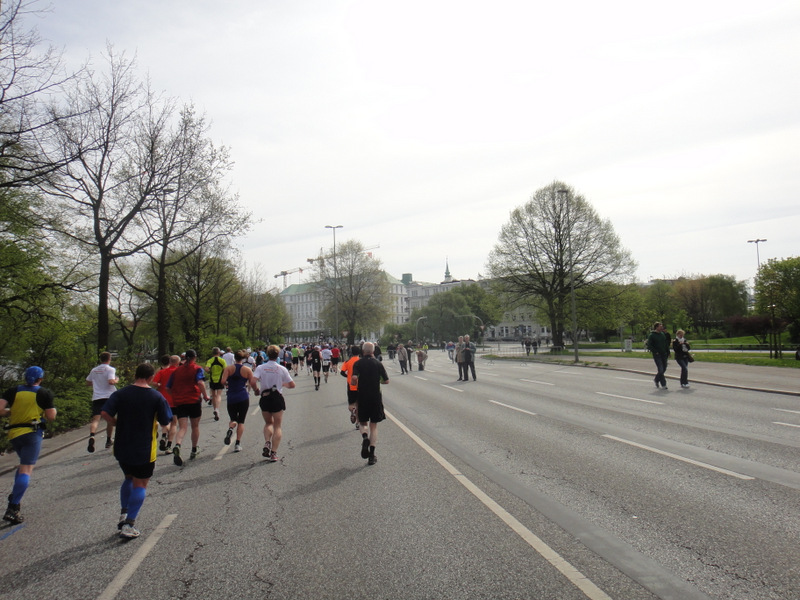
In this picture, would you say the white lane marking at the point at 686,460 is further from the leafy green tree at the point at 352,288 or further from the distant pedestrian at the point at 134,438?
the leafy green tree at the point at 352,288

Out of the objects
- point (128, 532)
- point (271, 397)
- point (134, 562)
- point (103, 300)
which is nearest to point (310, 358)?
point (103, 300)

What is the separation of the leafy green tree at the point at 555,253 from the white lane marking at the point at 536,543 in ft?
134

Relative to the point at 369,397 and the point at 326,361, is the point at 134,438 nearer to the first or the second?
the point at 369,397

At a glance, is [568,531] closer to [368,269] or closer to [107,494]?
[107,494]

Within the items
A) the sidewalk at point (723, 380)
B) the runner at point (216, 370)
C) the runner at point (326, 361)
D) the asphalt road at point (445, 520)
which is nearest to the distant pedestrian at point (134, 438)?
the asphalt road at point (445, 520)

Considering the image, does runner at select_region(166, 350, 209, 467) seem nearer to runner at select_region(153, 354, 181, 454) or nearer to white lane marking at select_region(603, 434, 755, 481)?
runner at select_region(153, 354, 181, 454)

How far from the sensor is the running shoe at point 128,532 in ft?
17.2

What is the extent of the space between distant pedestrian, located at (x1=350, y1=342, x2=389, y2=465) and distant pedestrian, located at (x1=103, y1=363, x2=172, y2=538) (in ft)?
10.7

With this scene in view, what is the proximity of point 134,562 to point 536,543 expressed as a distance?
3363 millimetres

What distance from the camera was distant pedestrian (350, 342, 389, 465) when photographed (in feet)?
27.0

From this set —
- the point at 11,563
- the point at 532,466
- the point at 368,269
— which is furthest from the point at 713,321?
the point at 11,563

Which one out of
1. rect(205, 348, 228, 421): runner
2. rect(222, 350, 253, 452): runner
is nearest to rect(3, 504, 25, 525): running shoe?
rect(222, 350, 253, 452): runner

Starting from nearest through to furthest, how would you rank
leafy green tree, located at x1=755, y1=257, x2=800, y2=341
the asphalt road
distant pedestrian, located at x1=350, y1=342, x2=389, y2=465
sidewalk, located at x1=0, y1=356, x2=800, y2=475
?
the asphalt road, distant pedestrian, located at x1=350, y1=342, x2=389, y2=465, sidewalk, located at x1=0, y1=356, x2=800, y2=475, leafy green tree, located at x1=755, y1=257, x2=800, y2=341

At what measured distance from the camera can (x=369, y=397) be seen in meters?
8.54
